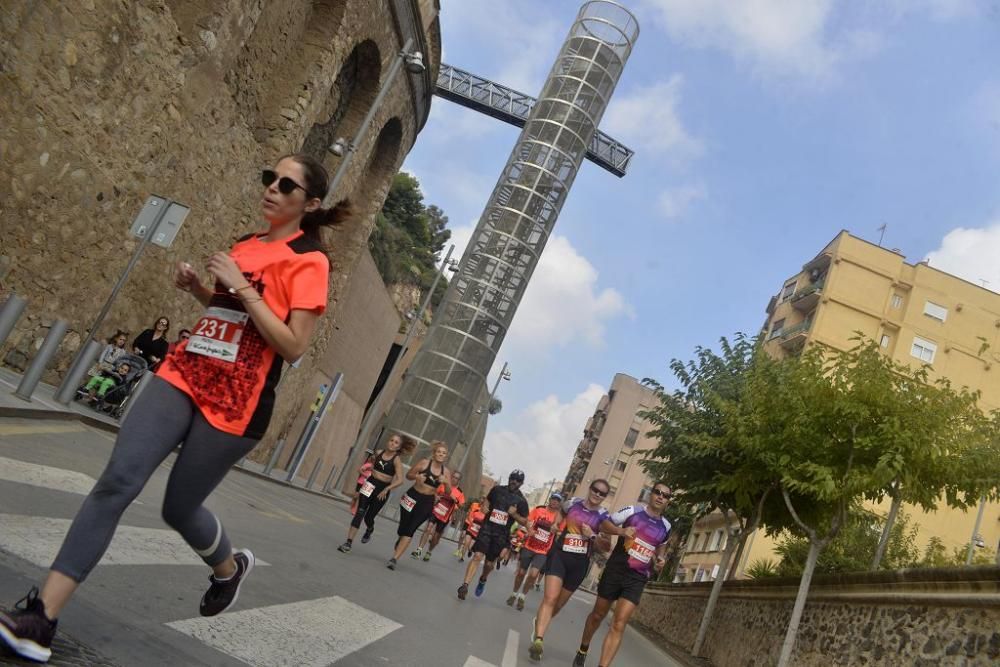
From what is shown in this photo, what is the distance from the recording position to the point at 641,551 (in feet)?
29.0

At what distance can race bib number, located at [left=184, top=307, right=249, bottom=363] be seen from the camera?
131 inches

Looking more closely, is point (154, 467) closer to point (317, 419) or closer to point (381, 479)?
point (381, 479)

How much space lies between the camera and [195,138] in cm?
1758

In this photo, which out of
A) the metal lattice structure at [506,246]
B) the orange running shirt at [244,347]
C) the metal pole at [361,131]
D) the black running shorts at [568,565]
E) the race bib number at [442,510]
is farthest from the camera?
the metal lattice structure at [506,246]

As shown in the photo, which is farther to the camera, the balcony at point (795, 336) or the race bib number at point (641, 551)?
the balcony at point (795, 336)

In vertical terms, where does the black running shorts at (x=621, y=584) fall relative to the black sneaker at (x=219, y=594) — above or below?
above

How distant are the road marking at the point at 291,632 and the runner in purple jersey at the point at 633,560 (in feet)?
8.68

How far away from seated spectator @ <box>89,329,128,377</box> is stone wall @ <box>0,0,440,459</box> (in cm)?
47

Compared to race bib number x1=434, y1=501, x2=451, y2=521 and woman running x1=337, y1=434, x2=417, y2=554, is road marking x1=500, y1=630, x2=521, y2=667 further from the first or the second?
race bib number x1=434, y1=501, x2=451, y2=521

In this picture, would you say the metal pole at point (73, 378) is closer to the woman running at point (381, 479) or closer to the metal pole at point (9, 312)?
the metal pole at point (9, 312)

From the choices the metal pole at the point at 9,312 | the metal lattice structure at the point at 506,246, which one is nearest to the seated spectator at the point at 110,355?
the metal pole at the point at 9,312

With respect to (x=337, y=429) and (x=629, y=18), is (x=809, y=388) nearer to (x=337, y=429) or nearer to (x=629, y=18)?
(x=337, y=429)

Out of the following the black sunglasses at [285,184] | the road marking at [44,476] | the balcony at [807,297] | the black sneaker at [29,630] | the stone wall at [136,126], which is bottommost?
the black sneaker at [29,630]

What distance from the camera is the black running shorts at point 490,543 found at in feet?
44.6
